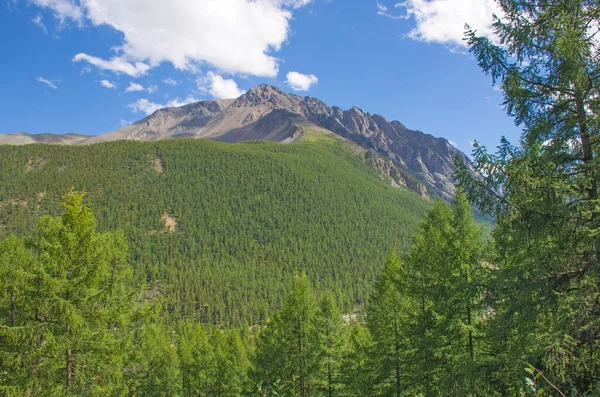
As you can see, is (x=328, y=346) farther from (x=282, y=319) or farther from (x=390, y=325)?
(x=390, y=325)

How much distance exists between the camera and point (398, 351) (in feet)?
48.3

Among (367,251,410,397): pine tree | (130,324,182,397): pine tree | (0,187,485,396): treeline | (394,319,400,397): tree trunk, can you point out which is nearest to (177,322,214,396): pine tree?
(130,324,182,397): pine tree

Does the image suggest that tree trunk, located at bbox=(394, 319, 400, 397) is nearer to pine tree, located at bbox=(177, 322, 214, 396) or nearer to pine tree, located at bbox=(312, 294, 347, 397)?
pine tree, located at bbox=(312, 294, 347, 397)

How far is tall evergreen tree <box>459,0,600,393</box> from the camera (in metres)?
5.20

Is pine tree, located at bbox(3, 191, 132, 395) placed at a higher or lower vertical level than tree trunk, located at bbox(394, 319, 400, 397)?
higher

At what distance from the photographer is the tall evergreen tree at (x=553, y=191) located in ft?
17.0

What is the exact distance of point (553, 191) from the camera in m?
5.75

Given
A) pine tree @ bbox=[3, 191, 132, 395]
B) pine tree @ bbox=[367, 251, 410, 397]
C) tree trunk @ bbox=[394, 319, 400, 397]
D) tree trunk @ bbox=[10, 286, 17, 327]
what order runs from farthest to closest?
pine tree @ bbox=[367, 251, 410, 397], tree trunk @ bbox=[394, 319, 400, 397], tree trunk @ bbox=[10, 286, 17, 327], pine tree @ bbox=[3, 191, 132, 395]

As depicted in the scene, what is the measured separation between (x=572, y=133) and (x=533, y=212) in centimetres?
163

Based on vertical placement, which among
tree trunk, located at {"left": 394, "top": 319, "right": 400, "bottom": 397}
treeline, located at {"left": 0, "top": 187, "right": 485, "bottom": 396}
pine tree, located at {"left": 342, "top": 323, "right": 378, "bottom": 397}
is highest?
treeline, located at {"left": 0, "top": 187, "right": 485, "bottom": 396}

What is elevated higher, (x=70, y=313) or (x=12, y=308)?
(x=70, y=313)

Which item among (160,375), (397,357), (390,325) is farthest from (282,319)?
(160,375)

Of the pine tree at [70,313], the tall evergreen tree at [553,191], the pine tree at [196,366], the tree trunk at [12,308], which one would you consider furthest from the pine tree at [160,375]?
the tall evergreen tree at [553,191]

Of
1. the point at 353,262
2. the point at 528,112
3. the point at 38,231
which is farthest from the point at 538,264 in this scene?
the point at 353,262
